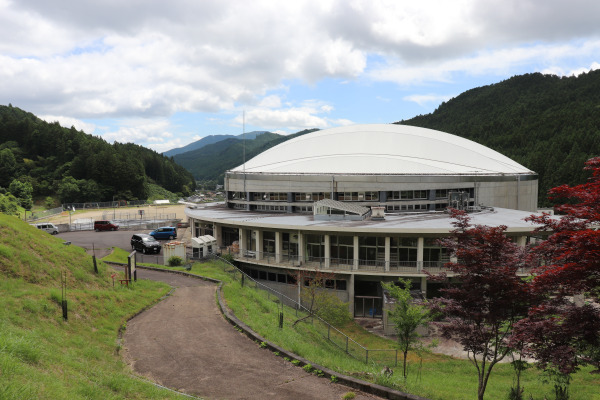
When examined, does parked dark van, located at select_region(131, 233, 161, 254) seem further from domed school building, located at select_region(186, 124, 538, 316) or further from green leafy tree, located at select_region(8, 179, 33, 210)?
green leafy tree, located at select_region(8, 179, 33, 210)

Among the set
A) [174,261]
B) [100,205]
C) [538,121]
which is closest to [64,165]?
[100,205]

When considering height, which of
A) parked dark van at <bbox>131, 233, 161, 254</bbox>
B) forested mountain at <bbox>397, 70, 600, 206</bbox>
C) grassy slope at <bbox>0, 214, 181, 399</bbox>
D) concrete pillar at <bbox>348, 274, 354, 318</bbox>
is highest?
forested mountain at <bbox>397, 70, 600, 206</bbox>

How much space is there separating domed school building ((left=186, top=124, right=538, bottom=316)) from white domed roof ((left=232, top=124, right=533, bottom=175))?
144mm

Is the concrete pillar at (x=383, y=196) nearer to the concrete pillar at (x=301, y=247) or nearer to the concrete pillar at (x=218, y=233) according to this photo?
the concrete pillar at (x=301, y=247)

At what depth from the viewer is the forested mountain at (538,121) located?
89562 millimetres

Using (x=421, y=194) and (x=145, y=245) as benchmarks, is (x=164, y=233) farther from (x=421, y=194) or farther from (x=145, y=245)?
(x=421, y=194)

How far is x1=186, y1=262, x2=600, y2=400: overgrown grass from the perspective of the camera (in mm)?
12484

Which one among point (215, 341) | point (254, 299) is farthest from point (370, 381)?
point (254, 299)

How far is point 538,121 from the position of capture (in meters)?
121

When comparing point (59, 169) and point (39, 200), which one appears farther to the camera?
point (59, 169)

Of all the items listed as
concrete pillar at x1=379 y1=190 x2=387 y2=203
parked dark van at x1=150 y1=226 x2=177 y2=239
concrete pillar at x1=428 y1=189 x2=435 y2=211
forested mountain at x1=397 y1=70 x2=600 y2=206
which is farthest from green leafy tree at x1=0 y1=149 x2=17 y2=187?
forested mountain at x1=397 y1=70 x2=600 y2=206

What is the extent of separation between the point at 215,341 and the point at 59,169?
113 meters

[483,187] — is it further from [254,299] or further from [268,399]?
[268,399]

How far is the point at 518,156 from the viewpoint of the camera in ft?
343
